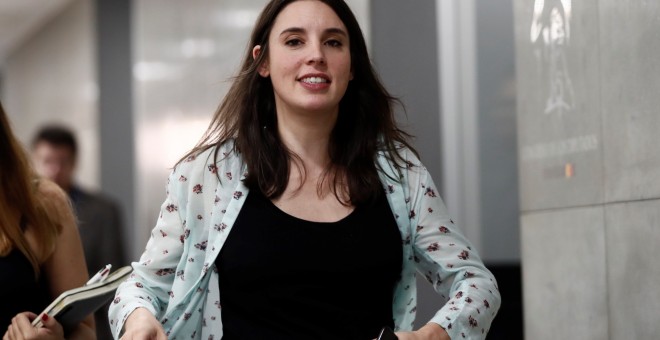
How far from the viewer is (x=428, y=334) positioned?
2195 millimetres

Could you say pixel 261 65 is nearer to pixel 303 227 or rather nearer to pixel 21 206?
pixel 303 227

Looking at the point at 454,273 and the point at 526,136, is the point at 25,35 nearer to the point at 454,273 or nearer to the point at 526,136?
the point at 526,136

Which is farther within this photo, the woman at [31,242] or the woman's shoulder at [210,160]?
the woman at [31,242]

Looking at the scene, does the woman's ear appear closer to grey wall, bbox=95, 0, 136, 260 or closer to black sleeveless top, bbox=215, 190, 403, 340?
black sleeveless top, bbox=215, 190, 403, 340

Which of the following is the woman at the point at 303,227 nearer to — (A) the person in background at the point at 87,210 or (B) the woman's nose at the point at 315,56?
(B) the woman's nose at the point at 315,56

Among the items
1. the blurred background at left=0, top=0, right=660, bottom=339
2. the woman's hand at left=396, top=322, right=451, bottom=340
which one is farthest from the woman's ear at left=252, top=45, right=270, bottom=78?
the woman's hand at left=396, top=322, right=451, bottom=340

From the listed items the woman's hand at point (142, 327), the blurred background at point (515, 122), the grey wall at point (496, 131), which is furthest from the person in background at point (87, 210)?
the woman's hand at point (142, 327)

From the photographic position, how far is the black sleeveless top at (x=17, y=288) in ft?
9.18

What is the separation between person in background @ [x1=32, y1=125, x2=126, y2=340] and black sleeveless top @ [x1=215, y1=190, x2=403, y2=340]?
12.5 ft

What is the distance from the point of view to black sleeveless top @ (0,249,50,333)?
2799 millimetres

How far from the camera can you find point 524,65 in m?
3.46

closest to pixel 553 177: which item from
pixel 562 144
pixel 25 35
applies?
pixel 562 144

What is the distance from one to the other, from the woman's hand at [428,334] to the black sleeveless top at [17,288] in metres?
1.11

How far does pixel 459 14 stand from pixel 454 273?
8.00 feet
